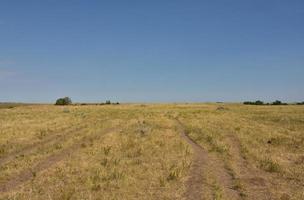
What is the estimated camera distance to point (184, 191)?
1548 centimetres

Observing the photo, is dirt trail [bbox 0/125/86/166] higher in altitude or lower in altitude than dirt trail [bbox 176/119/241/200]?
higher

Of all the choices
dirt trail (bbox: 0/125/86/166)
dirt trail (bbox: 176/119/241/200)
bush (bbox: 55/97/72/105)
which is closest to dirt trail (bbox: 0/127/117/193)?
dirt trail (bbox: 0/125/86/166)

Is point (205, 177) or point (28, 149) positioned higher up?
point (28, 149)

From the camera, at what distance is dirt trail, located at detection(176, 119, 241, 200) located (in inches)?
591

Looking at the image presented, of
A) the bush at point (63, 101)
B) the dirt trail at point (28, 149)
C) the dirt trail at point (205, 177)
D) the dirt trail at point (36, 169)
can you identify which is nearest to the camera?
the dirt trail at point (205, 177)

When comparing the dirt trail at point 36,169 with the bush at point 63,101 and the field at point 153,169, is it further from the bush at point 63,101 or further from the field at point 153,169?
the bush at point 63,101

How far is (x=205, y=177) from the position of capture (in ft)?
58.3

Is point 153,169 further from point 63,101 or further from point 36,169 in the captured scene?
point 63,101

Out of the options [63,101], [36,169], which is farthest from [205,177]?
[63,101]

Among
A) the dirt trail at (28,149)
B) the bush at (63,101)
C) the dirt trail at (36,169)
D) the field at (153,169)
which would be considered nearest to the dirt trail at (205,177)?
the field at (153,169)

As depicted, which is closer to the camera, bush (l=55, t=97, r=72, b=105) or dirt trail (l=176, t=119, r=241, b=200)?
dirt trail (l=176, t=119, r=241, b=200)

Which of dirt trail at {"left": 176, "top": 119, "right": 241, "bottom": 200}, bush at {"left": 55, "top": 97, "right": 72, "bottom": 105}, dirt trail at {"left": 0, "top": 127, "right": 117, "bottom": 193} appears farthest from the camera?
bush at {"left": 55, "top": 97, "right": 72, "bottom": 105}

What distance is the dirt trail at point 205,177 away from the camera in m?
15.0

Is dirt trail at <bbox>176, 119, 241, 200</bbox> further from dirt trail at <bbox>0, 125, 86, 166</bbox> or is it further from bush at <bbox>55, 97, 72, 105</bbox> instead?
bush at <bbox>55, 97, 72, 105</bbox>
